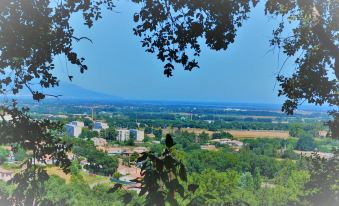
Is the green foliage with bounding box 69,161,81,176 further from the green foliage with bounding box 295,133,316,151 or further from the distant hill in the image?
the green foliage with bounding box 295,133,316,151

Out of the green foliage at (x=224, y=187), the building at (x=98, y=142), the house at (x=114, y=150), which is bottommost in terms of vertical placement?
the green foliage at (x=224, y=187)

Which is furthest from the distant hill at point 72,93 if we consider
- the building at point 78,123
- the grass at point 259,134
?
the grass at point 259,134

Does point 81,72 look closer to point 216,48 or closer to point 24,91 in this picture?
point 24,91

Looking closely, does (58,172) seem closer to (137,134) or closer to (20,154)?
(20,154)

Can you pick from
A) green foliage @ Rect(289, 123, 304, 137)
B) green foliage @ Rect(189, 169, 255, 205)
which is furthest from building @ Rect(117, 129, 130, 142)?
green foliage @ Rect(289, 123, 304, 137)

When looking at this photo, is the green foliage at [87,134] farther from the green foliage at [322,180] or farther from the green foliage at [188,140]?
the green foliage at [322,180]

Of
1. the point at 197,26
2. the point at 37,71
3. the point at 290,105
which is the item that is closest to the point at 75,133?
the point at 37,71
